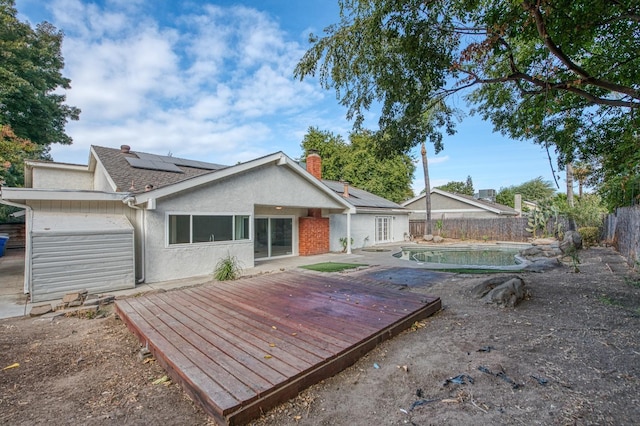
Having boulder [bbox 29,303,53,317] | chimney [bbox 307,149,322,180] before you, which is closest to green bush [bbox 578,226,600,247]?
chimney [bbox 307,149,322,180]

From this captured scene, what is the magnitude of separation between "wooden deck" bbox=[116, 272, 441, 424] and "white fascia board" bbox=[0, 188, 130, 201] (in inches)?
150

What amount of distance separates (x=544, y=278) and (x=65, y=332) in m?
10.2

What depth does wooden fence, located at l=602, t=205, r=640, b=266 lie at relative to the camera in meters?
8.67

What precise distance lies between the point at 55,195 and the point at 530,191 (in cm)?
6547

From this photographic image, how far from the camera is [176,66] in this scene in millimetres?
12141

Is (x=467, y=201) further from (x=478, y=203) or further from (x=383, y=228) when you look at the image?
(x=383, y=228)

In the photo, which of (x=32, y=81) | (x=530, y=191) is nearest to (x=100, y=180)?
(x=32, y=81)

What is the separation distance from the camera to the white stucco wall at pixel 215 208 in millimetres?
8383

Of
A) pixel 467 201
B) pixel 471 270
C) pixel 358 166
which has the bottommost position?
pixel 471 270

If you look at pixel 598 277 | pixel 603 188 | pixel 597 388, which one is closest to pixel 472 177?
pixel 603 188

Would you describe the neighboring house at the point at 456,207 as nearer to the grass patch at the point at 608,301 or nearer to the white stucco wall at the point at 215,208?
the white stucco wall at the point at 215,208

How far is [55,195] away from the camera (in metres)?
7.13

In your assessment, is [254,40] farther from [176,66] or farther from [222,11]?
[176,66]

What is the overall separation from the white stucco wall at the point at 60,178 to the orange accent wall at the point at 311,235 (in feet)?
29.8
